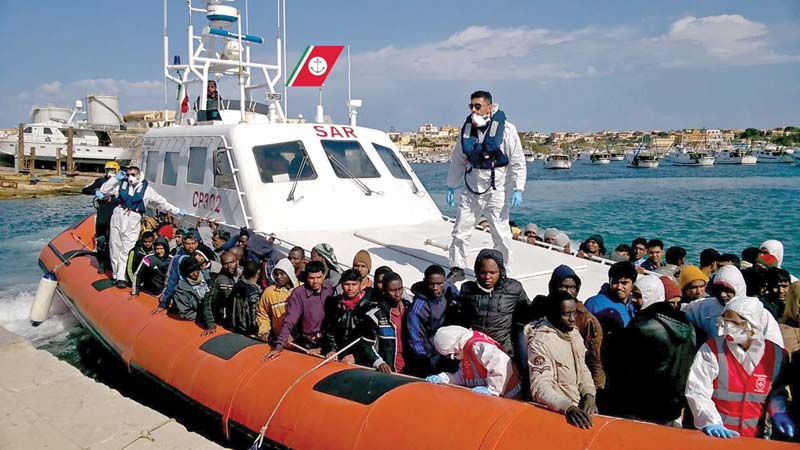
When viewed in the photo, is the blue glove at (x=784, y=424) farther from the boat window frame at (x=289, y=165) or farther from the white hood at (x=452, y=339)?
the boat window frame at (x=289, y=165)

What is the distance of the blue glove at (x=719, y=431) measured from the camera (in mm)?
2926

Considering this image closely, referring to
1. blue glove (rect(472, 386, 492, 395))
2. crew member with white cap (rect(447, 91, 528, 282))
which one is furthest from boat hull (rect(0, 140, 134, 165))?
blue glove (rect(472, 386, 492, 395))

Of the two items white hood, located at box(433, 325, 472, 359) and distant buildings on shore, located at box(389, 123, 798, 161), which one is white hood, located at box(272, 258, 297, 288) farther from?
distant buildings on shore, located at box(389, 123, 798, 161)

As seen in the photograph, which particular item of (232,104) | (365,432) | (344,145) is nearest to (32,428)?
(365,432)

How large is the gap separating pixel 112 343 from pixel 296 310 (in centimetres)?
277

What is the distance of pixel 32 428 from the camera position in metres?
4.47

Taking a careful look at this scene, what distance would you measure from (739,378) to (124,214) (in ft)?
20.9

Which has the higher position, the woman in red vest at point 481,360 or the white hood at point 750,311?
the white hood at point 750,311

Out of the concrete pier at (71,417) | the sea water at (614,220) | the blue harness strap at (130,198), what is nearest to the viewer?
the concrete pier at (71,417)

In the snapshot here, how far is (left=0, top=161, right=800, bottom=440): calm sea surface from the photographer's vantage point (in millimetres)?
8703

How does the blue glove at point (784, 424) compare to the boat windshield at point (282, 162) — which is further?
the boat windshield at point (282, 162)

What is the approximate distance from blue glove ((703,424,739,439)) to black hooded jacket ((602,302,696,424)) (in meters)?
0.36

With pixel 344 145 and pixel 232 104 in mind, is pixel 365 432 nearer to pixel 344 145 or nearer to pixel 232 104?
pixel 344 145

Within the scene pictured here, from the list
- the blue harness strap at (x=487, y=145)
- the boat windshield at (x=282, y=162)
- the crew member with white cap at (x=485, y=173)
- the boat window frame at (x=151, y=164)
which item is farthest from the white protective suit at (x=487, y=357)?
the boat window frame at (x=151, y=164)
